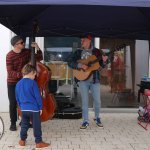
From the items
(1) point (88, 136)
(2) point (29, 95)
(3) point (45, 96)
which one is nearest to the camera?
(2) point (29, 95)

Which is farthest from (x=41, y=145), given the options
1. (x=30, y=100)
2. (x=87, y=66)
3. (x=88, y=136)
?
(x=87, y=66)

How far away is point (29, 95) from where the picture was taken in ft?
18.6

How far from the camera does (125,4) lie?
4.55 meters

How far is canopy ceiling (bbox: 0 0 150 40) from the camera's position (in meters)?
6.62

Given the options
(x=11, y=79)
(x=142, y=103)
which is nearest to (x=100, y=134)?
(x=11, y=79)

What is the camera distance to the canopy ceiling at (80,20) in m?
6.62

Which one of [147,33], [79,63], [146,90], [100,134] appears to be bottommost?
[100,134]

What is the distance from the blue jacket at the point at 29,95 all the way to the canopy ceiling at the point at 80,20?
4.02 ft

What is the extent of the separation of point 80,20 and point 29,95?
2069 mm

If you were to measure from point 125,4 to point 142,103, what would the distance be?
192 inches

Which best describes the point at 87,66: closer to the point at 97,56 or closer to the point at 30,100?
the point at 97,56

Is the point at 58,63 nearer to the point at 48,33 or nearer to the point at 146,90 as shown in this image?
the point at 48,33

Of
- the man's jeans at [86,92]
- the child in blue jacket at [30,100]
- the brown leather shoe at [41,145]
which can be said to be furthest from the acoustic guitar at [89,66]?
the brown leather shoe at [41,145]

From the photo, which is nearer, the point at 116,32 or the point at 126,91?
the point at 116,32
